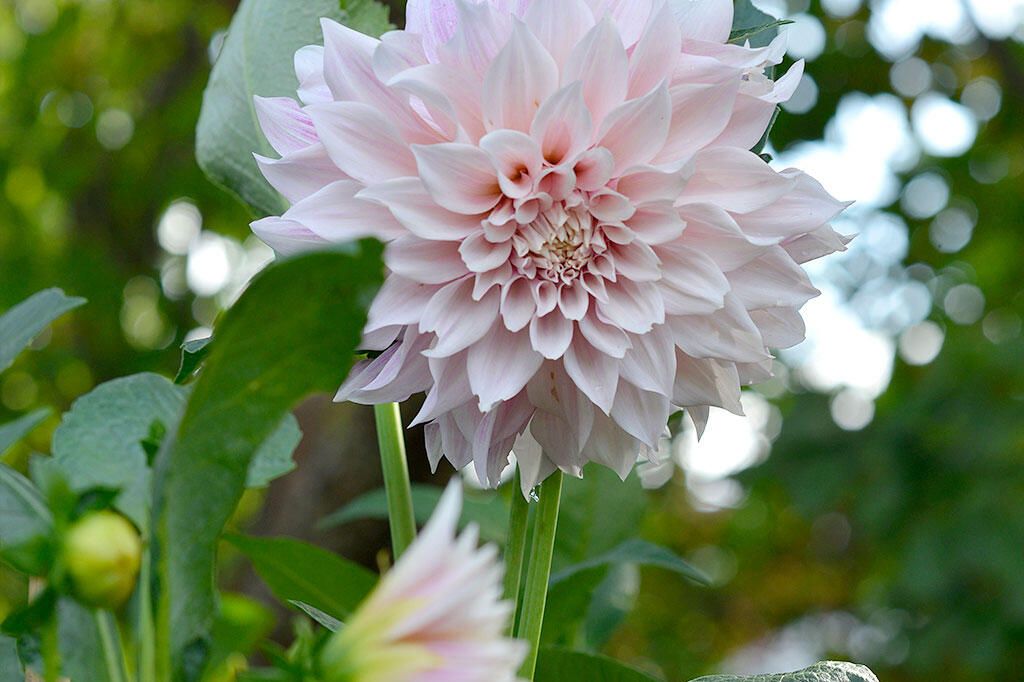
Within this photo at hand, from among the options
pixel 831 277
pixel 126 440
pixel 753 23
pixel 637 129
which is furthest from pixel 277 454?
pixel 831 277

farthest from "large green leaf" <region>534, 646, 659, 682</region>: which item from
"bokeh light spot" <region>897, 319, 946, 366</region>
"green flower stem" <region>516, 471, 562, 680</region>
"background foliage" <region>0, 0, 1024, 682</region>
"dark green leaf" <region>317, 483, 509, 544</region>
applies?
"bokeh light spot" <region>897, 319, 946, 366</region>

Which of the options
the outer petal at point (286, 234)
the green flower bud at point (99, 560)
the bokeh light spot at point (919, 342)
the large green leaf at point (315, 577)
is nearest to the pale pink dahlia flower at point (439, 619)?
the green flower bud at point (99, 560)

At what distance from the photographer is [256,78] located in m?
0.45

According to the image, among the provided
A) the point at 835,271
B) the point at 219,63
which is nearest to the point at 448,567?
the point at 219,63

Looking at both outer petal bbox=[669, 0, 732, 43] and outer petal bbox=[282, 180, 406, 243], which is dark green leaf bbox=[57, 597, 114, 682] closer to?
outer petal bbox=[282, 180, 406, 243]

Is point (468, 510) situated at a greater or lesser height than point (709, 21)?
lesser

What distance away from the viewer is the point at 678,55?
309mm

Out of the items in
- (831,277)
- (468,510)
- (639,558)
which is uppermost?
(639,558)

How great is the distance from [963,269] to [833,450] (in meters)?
0.69

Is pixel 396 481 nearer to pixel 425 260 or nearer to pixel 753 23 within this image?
pixel 425 260

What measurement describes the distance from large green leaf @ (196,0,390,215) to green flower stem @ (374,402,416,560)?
4.6 inches

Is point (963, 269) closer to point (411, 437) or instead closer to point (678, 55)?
point (411, 437)

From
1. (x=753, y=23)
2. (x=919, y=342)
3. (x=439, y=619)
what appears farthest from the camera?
(x=919, y=342)

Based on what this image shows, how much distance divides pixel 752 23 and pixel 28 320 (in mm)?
295
